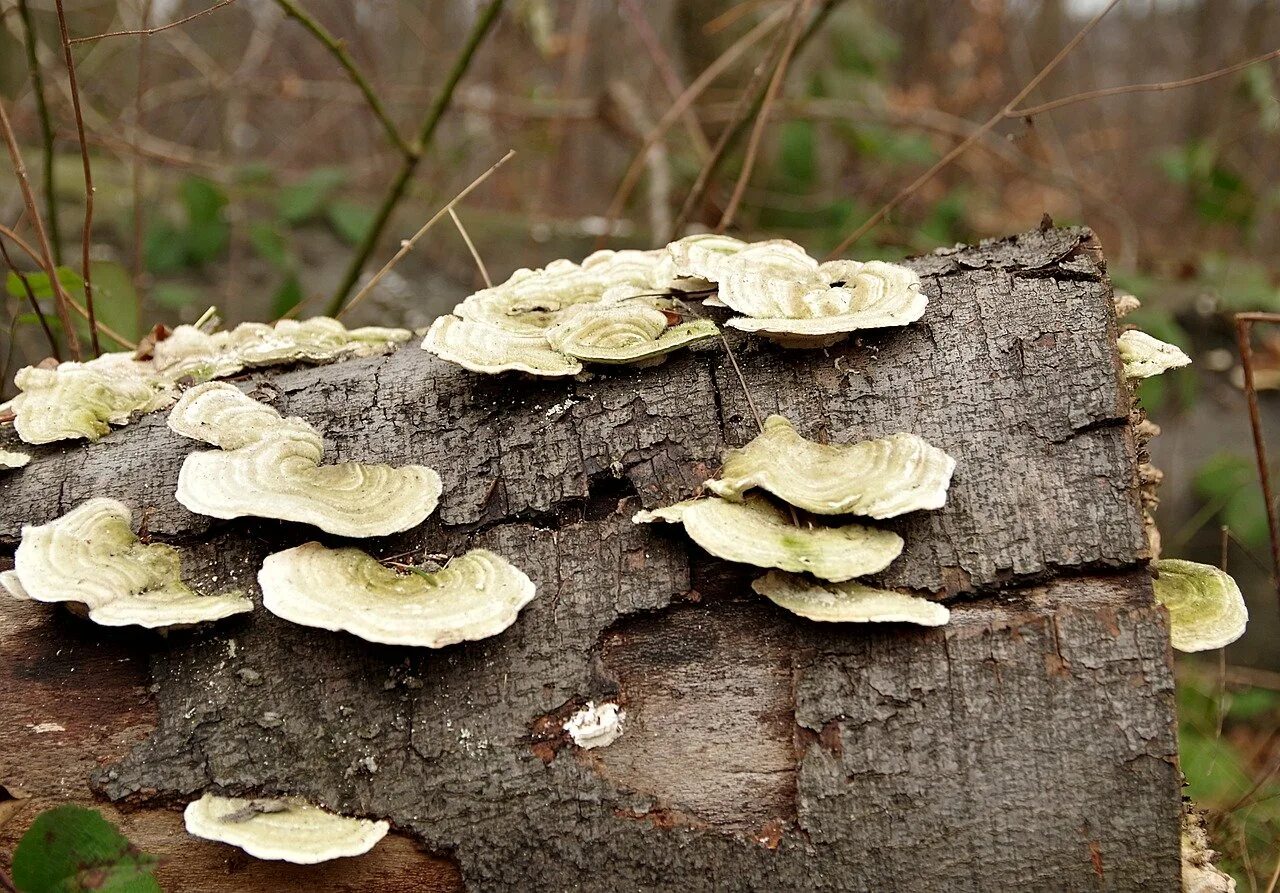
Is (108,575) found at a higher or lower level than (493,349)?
lower

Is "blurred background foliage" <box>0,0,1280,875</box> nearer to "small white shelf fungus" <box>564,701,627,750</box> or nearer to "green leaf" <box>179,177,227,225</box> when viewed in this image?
"green leaf" <box>179,177,227,225</box>

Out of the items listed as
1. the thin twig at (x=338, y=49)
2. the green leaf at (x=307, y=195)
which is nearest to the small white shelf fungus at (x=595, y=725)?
the thin twig at (x=338, y=49)

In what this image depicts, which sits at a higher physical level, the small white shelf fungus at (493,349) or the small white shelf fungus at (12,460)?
the small white shelf fungus at (493,349)

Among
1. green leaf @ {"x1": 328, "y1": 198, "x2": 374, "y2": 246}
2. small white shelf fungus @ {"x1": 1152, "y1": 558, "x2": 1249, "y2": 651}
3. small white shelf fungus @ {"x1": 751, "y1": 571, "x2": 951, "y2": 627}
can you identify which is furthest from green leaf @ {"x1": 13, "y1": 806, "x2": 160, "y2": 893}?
green leaf @ {"x1": 328, "y1": 198, "x2": 374, "y2": 246}

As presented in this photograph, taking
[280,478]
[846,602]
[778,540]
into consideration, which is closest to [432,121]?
[280,478]

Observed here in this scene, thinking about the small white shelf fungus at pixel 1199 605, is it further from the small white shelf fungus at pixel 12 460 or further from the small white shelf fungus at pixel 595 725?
the small white shelf fungus at pixel 12 460

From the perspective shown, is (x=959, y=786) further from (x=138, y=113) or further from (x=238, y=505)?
(x=138, y=113)

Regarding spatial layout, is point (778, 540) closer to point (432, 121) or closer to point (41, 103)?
point (432, 121)
